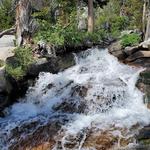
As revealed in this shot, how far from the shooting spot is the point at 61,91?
549 inches

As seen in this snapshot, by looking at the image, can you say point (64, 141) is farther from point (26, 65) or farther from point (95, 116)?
point (26, 65)

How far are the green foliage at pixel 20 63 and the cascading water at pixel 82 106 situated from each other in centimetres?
73

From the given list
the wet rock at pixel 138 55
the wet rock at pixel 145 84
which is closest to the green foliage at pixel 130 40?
the wet rock at pixel 138 55

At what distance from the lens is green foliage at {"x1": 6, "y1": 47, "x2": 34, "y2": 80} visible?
563 inches

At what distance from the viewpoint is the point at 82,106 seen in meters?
12.6

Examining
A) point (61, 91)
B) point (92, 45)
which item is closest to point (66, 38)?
point (92, 45)

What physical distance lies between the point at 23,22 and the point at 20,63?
3236 mm

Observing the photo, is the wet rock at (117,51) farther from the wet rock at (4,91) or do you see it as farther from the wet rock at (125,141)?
the wet rock at (125,141)

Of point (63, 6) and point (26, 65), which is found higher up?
point (63, 6)

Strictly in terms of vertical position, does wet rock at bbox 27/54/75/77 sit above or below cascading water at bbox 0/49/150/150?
above

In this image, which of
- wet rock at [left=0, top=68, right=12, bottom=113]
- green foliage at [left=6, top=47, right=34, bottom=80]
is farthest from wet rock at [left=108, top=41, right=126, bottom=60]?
wet rock at [left=0, top=68, right=12, bottom=113]

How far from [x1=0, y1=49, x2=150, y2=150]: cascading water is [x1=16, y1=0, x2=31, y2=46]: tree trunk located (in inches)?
117

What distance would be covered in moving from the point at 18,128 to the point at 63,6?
1472cm

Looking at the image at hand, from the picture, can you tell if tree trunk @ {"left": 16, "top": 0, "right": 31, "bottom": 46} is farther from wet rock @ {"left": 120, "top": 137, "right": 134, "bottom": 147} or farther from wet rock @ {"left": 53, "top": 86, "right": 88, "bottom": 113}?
wet rock @ {"left": 120, "top": 137, "right": 134, "bottom": 147}
